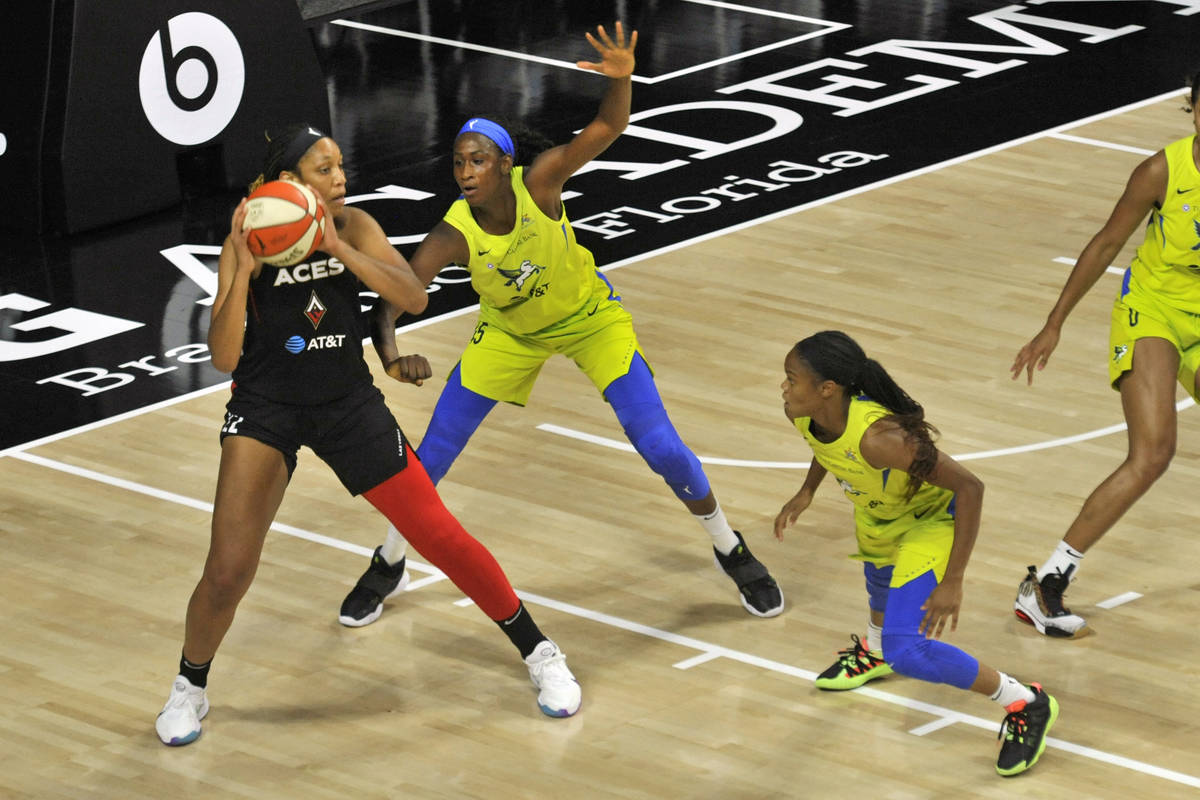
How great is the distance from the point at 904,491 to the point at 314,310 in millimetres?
1891

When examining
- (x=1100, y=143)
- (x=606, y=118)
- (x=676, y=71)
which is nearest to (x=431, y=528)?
(x=606, y=118)

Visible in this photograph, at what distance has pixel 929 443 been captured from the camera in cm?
625

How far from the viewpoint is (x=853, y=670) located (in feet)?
23.0

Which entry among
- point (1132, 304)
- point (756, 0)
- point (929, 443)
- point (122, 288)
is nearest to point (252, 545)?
point (929, 443)

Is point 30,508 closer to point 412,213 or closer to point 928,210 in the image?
point 412,213

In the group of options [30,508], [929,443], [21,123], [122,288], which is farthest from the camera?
[21,123]

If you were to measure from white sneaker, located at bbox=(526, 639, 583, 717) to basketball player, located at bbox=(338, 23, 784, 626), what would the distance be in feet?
2.86

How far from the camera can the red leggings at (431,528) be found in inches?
258

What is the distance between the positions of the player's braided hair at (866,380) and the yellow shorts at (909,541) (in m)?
0.15

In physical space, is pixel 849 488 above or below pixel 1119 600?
above

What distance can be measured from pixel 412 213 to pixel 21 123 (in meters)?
2.35

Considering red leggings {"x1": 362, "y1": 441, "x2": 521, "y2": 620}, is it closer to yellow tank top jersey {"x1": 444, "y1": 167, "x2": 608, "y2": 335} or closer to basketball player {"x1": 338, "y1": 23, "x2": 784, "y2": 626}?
basketball player {"x1": 338, "y1": 23, "x2": 784, "y2": 626}

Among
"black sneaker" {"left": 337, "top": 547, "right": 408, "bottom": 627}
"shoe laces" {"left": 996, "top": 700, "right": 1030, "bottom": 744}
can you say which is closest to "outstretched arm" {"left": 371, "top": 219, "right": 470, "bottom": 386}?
"black sneaker" {"left": 337, "top": 547, "right": 408, "bottom": 627}

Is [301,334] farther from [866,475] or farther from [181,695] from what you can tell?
[866,475]
